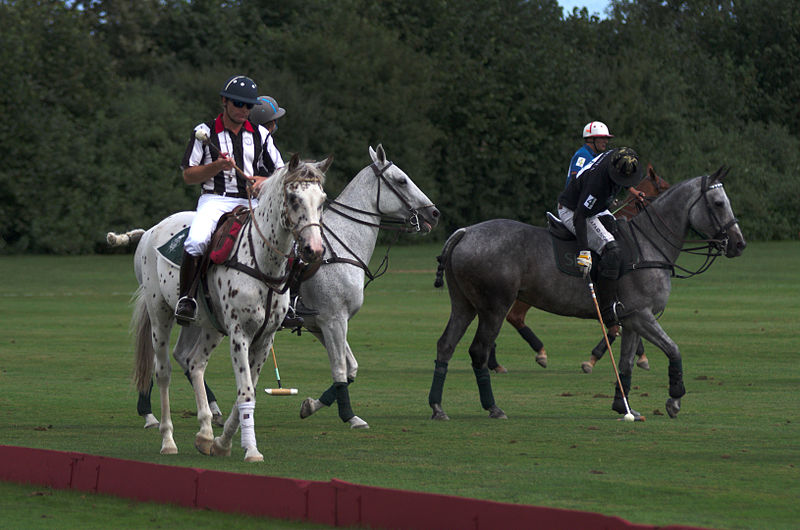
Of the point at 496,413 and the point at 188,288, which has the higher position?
the point at 188,288

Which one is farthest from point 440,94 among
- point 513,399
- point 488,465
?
point 488,465

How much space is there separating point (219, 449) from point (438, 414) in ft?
9.76

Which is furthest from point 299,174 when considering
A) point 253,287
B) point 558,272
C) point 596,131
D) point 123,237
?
point 596,131

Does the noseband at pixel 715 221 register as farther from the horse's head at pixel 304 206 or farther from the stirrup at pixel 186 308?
the stirrup at pixel 186 308

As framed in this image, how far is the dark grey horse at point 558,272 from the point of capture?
13016mm

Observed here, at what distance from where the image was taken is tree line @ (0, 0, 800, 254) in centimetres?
4953

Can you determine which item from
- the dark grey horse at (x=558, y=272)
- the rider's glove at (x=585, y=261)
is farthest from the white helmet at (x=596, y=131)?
the rider's glove at (x=585, y=261)

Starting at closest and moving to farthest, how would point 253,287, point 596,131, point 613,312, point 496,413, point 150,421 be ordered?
point 253,287, point 150,421, point 496,413, point 613,312, point 596,131

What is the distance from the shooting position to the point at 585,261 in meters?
13.0

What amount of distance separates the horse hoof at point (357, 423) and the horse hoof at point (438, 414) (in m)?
0.85

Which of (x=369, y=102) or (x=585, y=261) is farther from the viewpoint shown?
(x=369, y=102)

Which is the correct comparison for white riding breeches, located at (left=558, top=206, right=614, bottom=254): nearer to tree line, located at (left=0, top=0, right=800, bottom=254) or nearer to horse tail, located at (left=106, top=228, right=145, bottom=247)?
horse tail, located at (left=106, top=228, right=145, bottom=247)

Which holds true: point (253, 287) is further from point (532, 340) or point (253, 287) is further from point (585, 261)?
point (532, 340)

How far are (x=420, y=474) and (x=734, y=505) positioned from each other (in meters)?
2.11
